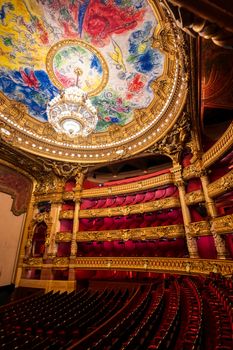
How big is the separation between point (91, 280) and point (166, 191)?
559cm

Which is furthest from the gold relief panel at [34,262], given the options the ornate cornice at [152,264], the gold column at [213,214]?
the gold column at [213,214]

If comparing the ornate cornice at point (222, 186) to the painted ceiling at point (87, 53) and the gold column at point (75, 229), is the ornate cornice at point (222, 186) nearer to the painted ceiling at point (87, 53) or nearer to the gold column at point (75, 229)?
the painted ceiling at point (87, 53)

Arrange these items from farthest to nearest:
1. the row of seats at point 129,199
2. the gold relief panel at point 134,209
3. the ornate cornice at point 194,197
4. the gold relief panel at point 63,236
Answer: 1. the gold relief panel at point 63,236
2. the row of seats at point 129,199
3. the gold relief panel at point 134,209
4. the ornate cornice at point 194,197

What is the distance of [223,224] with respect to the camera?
551cm

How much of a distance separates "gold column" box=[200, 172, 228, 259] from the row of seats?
172 cm

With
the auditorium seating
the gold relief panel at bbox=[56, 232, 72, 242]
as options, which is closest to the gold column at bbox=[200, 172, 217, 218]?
the auditorium seating

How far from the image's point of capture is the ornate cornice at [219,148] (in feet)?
18.4

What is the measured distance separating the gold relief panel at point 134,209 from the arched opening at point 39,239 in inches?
89.4

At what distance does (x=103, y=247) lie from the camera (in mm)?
9727

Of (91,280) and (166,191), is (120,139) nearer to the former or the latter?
(166,191)

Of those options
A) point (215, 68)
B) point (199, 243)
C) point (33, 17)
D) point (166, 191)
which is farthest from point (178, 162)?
point (33, 17)

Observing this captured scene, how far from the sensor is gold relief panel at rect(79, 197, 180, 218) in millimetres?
8172

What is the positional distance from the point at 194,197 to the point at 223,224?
1.79 meters

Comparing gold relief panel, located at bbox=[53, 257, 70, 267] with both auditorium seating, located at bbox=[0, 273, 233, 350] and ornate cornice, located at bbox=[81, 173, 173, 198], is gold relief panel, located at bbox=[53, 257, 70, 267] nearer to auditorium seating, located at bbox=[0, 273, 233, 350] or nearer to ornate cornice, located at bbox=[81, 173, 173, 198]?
ornate cornice, located at bbox=[81, 173, 173, 198]
